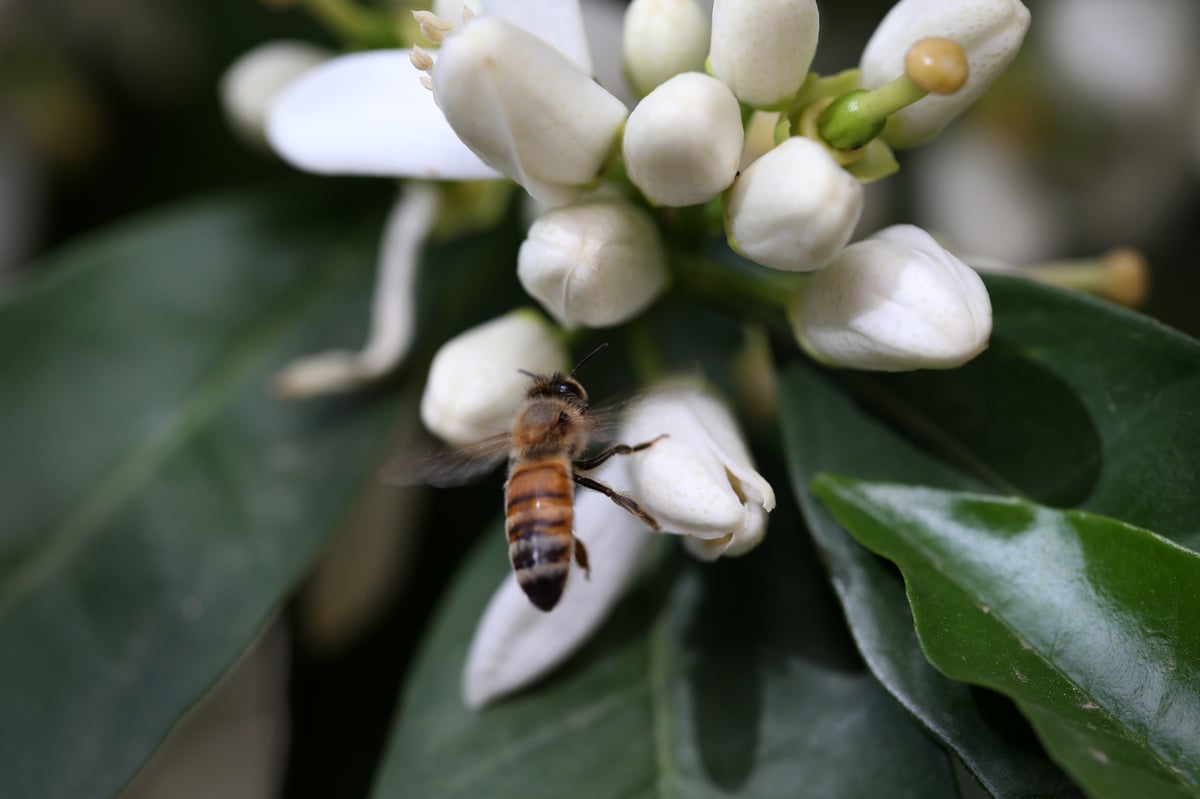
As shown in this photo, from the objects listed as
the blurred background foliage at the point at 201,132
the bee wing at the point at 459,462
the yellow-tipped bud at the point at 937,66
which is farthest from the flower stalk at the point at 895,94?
the blurred background foliage at the point at 201,132

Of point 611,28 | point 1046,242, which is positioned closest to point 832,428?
point 611,28

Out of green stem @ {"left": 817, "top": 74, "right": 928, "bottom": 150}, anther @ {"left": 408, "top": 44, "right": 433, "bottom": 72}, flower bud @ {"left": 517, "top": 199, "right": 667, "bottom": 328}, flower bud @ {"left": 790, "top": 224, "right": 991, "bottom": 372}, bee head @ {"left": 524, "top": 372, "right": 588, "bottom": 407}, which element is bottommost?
bee head @ {"left": 524, "top": 372, "right": 588, "bottom": 407}

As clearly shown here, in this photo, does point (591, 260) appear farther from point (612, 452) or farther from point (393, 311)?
point (393, 311)

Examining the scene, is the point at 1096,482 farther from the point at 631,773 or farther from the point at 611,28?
the point at 611,28

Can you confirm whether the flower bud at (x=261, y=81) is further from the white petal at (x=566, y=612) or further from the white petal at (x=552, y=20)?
the white petal at (x=566, y=612)

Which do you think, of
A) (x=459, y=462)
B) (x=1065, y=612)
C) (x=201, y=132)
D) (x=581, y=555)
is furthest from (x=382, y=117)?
(x=201, y=132)

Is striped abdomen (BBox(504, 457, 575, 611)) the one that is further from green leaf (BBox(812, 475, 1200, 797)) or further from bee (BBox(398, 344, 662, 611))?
green leaf (BBox(812, 475, 1200, 797))

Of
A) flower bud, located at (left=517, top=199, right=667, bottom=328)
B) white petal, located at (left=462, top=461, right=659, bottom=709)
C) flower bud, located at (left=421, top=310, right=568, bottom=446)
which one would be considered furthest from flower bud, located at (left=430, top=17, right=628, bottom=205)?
white petal, located at (left=462, top=461, right=659, bottom=709)
